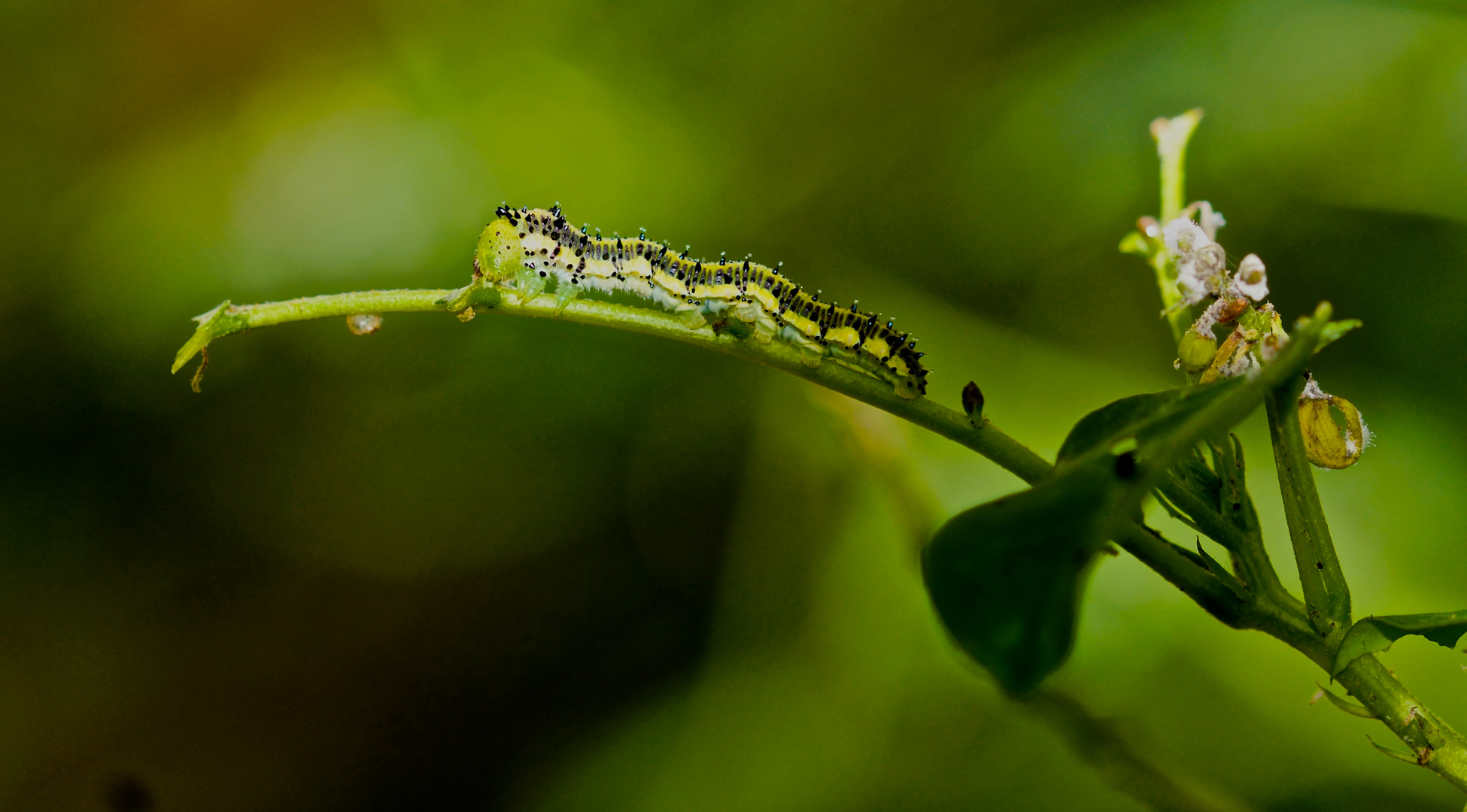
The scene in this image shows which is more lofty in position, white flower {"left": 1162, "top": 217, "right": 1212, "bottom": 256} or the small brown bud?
white flower {"left": 1162, "top": 217, "right": 1212, "bottom": 256}

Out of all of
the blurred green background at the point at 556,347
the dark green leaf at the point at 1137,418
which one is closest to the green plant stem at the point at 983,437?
the dark green leaf at the point at 1137,418

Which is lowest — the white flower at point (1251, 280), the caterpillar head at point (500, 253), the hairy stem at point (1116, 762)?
the hairy stem at point (1116, 762)

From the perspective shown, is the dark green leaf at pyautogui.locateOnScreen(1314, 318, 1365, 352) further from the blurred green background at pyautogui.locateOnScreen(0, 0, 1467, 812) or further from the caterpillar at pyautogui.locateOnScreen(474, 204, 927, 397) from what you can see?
the blurred green background at pyautogui.locateOnScreen(0, 0, 1467, 812)

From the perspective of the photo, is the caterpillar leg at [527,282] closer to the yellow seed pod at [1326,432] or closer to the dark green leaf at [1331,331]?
the dark green leaf at [1331,331]

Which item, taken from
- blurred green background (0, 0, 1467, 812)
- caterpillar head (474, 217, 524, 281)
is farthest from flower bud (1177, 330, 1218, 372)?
blurred green background (0, 0, 1467, 812)

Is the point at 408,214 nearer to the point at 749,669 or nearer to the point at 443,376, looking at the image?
the point at 443,376

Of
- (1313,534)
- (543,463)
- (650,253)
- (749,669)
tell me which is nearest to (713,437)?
(543,463)

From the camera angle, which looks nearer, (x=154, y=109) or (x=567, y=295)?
(x=567, y=295)
